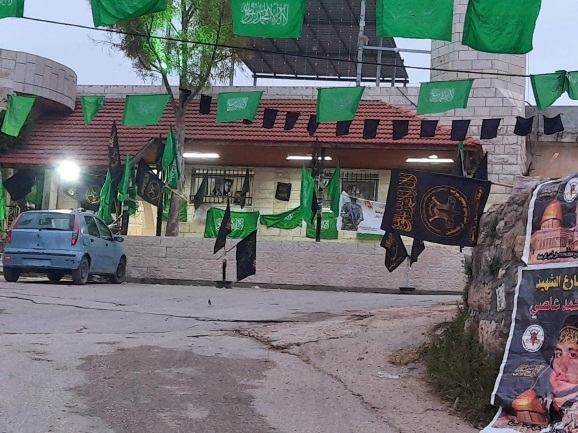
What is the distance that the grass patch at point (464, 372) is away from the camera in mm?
5762

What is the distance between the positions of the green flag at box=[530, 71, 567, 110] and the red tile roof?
488 centimetres

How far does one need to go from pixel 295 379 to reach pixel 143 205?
56.4 feet

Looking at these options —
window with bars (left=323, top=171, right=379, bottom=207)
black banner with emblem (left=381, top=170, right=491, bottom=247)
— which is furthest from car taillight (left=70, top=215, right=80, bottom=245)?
black banner with emblem (left=381, top=170, right=491, bottom=247)

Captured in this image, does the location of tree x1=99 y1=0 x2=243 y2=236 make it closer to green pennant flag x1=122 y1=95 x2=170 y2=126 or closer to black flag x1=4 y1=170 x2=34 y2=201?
green pennant flag x1=122 y1=95 x2=170 y2=126

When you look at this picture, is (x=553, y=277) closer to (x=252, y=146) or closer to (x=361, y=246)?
(x=361, y=246)

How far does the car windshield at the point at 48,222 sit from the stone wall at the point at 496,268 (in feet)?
32.3

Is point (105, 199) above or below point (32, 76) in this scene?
below

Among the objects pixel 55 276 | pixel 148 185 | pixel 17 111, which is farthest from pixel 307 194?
pixel 17 111

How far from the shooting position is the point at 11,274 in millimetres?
15141

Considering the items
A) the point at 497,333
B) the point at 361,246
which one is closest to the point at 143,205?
the point at 361,246

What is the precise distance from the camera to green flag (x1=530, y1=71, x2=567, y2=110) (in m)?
14.2

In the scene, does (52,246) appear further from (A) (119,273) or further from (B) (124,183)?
(B) (124,183)

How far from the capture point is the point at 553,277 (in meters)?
5.47

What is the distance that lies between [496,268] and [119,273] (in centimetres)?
1204
